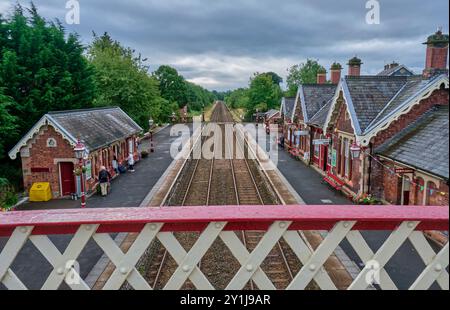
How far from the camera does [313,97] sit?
32094 millimetres

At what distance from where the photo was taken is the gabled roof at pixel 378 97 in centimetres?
1625

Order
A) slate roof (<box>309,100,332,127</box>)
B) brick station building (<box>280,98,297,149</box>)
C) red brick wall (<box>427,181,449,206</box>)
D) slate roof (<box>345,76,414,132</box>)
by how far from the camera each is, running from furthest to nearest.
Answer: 1. brick station building (<box>280,98,297,149</box>)
2. slate roof (<box>309,100,332,127</box>)
3. slate roof (<box>345,76,414,132</box>)
4. red brick wall (<box>427,181,449,206</box>)

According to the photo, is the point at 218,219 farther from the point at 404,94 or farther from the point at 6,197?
the point at 404,94

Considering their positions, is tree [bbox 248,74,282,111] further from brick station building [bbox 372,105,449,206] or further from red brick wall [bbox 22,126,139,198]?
red brick wall [bbox 22,126,139,198]

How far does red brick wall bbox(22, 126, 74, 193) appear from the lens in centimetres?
1906

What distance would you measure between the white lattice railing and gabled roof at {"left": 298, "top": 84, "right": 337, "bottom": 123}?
28829mm

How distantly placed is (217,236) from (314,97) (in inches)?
→ 1246

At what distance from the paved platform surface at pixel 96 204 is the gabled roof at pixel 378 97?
39.6 ft

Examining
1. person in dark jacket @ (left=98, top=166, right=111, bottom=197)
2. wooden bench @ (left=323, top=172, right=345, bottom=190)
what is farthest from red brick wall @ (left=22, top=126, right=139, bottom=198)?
wooden bench @ (left=323, top=172, right=345, bottom=190)

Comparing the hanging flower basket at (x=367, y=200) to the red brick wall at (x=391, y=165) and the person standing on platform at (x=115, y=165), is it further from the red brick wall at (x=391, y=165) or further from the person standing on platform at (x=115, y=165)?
the person standing on platform at (x=115, y=165)

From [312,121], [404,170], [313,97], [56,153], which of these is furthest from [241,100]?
[404,170]

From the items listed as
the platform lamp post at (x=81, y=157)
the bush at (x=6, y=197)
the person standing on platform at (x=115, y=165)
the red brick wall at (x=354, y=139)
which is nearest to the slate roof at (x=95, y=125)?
the person standing on platform at (x=115, y=165)

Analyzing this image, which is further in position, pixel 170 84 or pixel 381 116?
pixel 170 84

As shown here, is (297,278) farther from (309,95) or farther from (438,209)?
(309,95)
